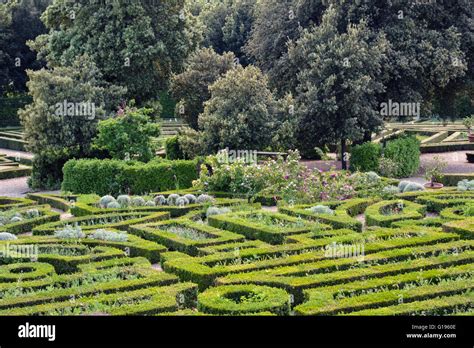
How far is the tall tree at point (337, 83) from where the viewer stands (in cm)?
3384

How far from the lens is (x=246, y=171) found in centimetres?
2733

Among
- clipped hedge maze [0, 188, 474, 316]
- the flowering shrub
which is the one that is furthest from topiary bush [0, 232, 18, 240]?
the flowering shrub

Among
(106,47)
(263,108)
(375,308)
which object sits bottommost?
(375,308)

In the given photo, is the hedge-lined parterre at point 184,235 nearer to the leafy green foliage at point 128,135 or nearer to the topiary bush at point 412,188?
the topiary bush at point 412,188

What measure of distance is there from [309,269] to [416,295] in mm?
2517

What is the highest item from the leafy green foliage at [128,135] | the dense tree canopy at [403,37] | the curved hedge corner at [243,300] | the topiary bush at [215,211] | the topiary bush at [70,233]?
the dense tree canopy at [403,37]

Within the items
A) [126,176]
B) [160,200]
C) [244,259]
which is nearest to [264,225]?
[244,259]

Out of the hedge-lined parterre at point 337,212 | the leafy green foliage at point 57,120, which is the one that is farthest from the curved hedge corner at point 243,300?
the leafy green foliage at point 57,120

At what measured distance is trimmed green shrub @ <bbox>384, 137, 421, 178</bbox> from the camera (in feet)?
115

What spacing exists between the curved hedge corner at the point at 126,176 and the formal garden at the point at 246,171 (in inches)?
2.0

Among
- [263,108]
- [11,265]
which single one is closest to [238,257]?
[11,265]

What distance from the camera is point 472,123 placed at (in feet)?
156
